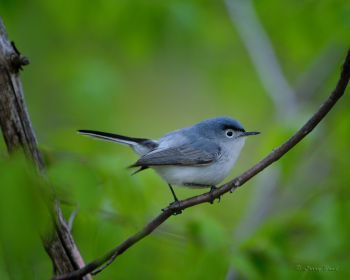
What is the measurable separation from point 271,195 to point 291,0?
224 cm

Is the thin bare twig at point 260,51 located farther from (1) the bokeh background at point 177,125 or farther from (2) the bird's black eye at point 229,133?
(2) the bird's black eye at point 229,133

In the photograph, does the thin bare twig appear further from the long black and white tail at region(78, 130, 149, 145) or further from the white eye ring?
the long black and white tail at region(78, 130, 149, 145)

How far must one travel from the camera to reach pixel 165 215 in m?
1.85

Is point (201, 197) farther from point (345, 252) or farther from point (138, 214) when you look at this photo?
point (345, 252)

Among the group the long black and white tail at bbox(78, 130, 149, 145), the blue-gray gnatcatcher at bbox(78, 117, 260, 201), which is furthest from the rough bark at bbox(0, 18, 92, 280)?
the blue-gray gnatcatcher at bbox(78, 117, 260, 201)

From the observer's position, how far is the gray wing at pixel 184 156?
2941 millimetres

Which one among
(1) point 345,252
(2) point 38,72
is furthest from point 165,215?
(2) point 38,72

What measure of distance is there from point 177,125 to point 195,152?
346 cm

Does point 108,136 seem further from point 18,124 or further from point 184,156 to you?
point 18,124

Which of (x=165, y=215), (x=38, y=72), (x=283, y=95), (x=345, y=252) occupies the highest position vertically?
(x=38, y=72)

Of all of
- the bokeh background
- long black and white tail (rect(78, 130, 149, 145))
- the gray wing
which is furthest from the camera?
the gray wing

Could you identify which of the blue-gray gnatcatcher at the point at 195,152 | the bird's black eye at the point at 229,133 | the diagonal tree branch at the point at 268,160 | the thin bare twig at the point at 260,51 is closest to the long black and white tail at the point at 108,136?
the blue-gray gnatcatcher at the point at 195,152

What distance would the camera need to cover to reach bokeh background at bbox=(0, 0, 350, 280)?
2.20 metres

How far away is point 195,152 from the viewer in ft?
10.4
